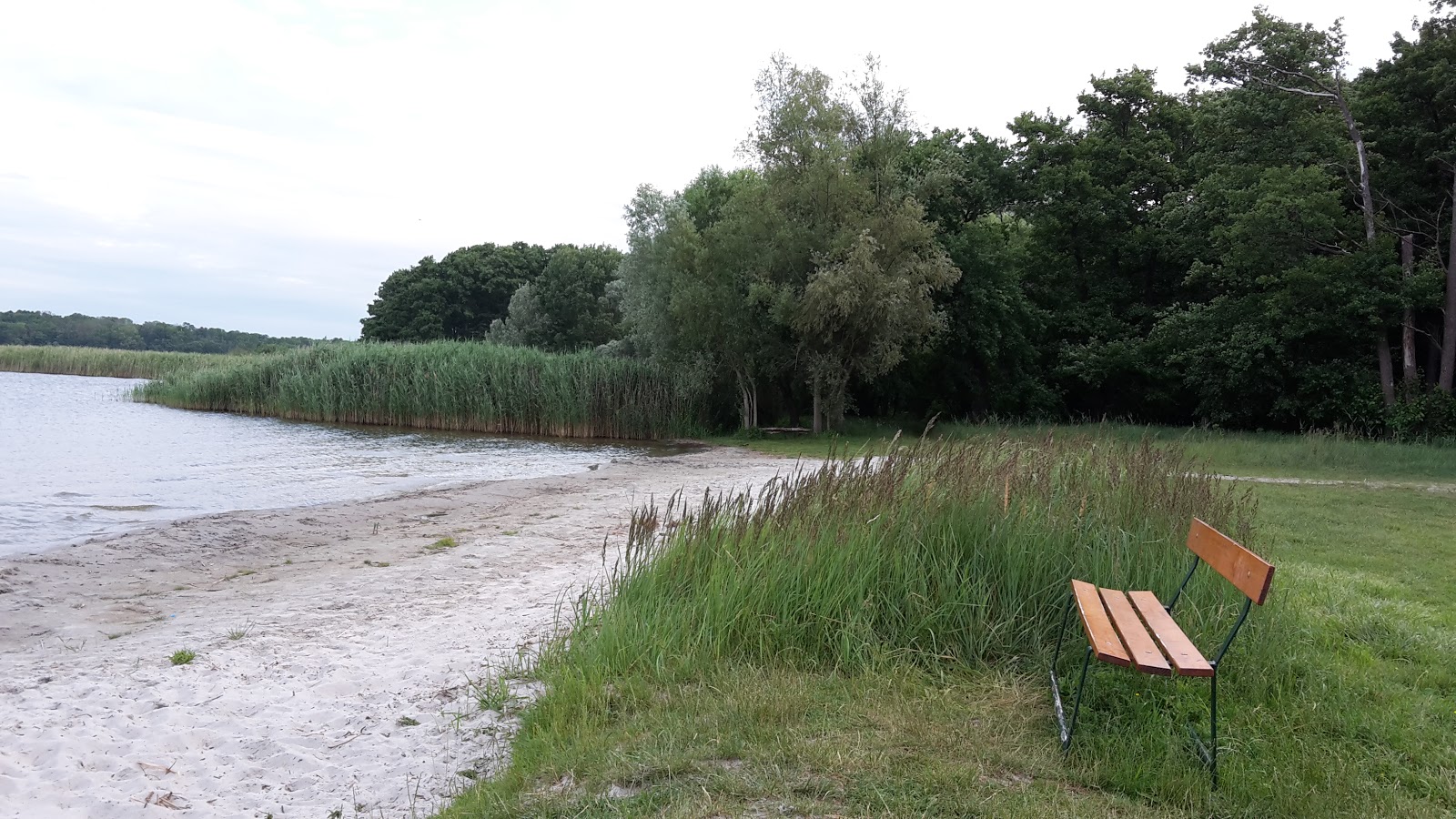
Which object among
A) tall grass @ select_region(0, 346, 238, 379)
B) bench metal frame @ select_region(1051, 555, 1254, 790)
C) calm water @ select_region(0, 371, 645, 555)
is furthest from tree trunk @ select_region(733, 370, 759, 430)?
tall grass @ select_region(0, 346, 238, 379)

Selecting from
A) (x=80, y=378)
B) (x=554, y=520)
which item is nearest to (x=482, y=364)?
(x=554, y=520)

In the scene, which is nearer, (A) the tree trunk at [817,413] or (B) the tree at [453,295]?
(A) the tree trunk at [817,413]

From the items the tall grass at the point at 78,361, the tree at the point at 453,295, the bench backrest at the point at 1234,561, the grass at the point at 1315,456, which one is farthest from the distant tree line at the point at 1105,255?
the tree at the point at 453,295

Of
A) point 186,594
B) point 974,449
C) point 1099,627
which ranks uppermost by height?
point 974,449

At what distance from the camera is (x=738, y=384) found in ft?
90.7

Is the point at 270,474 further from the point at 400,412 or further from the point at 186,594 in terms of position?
the point at 400,412

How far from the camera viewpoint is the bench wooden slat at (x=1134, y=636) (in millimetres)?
3523

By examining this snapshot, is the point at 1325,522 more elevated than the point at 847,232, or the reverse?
the point at 847,232

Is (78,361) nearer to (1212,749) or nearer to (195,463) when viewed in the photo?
(195,463)

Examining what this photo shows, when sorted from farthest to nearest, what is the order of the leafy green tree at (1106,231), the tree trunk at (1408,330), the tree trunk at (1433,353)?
the leafy green tree at (1106,231)
the tree trunk at (1433,353)
the tree trunk at (1408,330)

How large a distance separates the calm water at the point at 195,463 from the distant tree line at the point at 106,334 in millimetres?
47679

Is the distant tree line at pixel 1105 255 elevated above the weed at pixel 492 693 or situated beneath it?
elevated above

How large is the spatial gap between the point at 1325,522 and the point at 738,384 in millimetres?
18479

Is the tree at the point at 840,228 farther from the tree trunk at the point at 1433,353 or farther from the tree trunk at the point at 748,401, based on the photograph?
the tree trunk at the point at 1433,353
